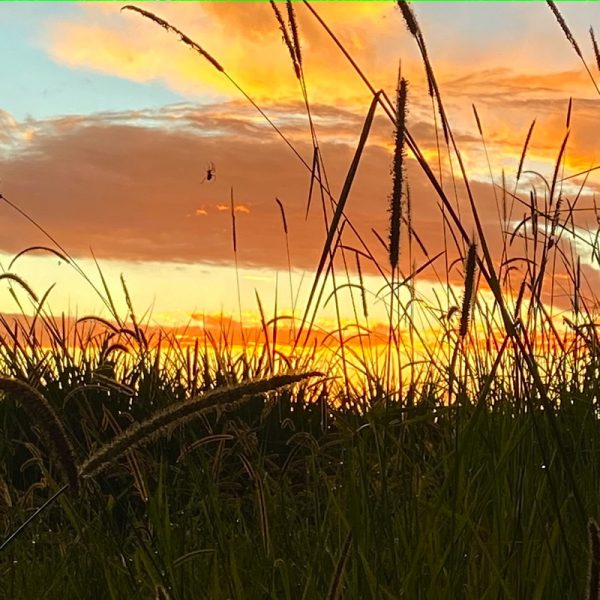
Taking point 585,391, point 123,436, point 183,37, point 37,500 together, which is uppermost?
point 183,37

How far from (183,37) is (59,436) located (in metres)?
2.20

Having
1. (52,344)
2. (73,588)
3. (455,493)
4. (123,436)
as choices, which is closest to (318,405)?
(52,344)

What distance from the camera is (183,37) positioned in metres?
3.00

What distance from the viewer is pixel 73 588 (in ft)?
7.54

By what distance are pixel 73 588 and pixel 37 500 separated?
1437 millimetres

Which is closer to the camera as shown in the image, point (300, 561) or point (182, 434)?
point (300, 561)

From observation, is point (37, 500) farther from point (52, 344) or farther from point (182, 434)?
point (52, 344)

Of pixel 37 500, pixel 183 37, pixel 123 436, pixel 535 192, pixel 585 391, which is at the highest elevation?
pixel 183 37

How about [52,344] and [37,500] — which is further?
[52,344]

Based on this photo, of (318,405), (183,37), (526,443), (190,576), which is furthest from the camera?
(318,405)

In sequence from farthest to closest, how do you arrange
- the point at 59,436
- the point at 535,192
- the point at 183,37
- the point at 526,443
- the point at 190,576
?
the point at 535,192, the point at 183,37, the point at 526,443, the point at 190,576, the point at 59,436

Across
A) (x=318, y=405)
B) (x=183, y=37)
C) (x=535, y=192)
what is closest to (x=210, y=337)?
(x=318, y=405)

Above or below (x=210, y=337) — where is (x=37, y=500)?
below

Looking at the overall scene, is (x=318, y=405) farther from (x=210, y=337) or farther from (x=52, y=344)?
(x=52, y=344)
